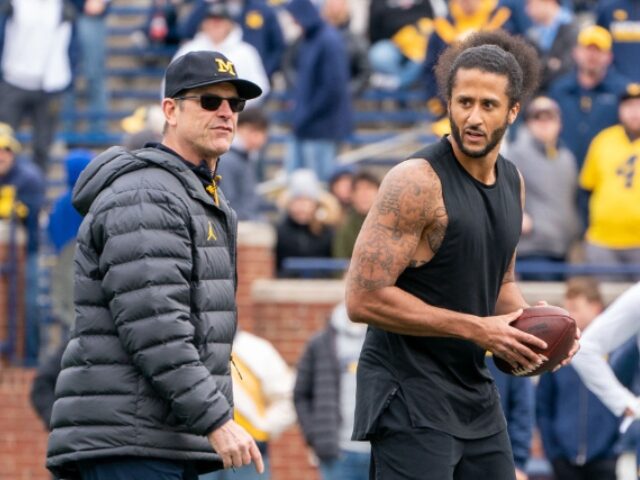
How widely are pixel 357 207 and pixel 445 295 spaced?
658 cm

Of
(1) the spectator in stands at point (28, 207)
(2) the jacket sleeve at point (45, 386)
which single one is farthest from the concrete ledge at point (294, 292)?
(2) the jacket sleeve at point (45, 386)

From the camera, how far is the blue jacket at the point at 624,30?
1420 centimetres

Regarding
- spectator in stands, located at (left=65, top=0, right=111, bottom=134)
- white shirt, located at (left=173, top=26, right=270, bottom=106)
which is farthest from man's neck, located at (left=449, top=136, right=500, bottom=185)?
spectator in stands, located at (left=65, top=0, right=111, bottom=134)

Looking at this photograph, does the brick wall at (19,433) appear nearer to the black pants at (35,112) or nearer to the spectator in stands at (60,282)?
the black pants at (35,112)

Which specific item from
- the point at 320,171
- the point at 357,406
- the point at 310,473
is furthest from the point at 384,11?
the point at 357,406

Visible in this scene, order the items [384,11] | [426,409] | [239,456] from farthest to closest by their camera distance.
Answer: [384,11], [426,409], [239,456]

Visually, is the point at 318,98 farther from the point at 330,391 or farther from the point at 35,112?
the point at 330,391

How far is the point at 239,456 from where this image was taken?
18.2 feet

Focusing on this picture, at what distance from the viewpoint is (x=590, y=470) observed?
999 cm

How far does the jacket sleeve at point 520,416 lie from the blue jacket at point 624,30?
5.65 m

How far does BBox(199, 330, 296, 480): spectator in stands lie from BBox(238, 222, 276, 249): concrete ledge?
2.94 m

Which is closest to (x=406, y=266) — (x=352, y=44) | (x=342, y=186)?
(x=342, y=186)

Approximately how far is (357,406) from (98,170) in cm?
130

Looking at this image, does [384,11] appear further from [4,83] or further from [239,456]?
[239,456]
